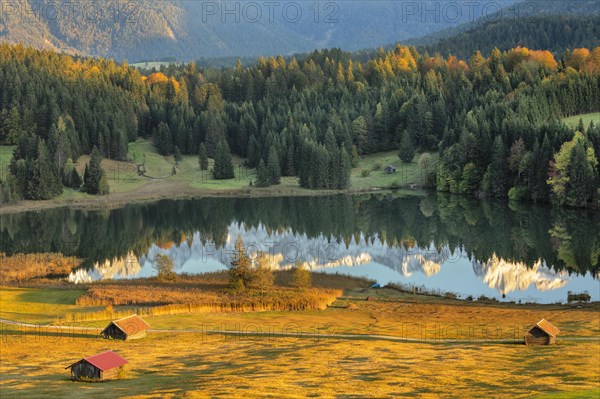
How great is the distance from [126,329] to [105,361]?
1088 centimetres

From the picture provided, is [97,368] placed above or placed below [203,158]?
below

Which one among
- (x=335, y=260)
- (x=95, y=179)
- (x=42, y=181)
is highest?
(x=95, y=179)

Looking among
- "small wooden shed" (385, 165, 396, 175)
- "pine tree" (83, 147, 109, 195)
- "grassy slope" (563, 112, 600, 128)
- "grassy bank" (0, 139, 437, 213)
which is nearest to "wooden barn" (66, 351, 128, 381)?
"grassy bank" (0, 139, 437, 213)

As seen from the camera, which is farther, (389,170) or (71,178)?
(389,170)

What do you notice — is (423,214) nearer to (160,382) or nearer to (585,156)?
(585,156)

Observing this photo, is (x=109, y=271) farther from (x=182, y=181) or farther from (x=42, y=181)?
(x=182, y=181)

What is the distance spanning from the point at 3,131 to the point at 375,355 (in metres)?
157

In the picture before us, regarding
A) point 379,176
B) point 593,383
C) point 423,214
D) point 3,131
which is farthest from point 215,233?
point 3,131

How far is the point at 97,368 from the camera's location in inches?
1725

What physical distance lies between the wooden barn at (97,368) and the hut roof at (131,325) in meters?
10.3

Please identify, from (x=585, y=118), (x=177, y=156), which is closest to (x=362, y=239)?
(x=585, y=118)

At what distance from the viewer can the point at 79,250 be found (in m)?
102

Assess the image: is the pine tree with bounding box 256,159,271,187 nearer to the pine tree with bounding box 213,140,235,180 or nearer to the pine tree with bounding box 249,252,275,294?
the pine tree with bounding box 213,140,235,180

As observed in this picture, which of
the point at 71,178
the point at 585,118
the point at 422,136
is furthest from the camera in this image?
the point at 422,136
